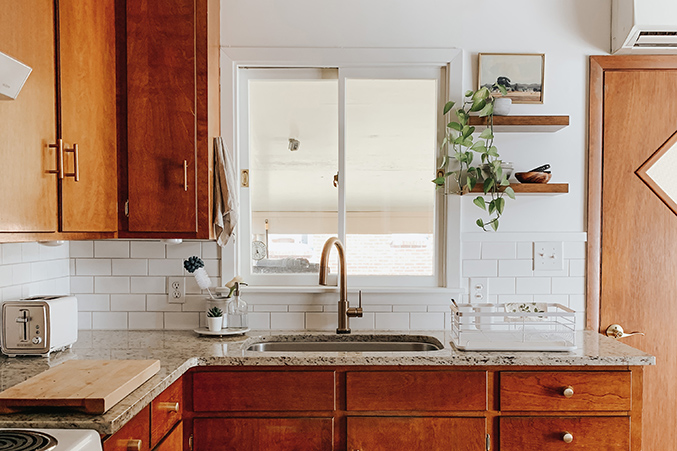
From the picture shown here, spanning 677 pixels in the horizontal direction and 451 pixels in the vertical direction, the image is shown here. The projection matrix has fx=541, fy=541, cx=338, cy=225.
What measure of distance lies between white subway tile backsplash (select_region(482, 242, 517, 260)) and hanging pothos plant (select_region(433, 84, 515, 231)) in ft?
0.28

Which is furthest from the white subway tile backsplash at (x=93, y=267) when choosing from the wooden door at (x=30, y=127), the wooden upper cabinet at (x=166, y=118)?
the wooden door at (x=30, y=127)

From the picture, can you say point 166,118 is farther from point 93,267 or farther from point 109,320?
point 109,320

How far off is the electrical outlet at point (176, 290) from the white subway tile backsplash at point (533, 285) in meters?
1.51

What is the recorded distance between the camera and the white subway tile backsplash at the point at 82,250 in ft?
8.07

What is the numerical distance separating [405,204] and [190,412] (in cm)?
129

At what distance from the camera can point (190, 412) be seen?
1.92 m

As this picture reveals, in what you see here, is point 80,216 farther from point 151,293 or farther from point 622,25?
point 622,25

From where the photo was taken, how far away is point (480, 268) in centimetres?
247

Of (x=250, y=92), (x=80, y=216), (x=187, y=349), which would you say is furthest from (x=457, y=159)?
(x=80, y=216)

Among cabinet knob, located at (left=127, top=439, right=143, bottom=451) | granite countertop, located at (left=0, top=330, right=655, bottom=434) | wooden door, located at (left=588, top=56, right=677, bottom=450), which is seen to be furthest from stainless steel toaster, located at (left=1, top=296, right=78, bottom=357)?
wooden door, located at (left=588, top=56, right=677, bottom=450)

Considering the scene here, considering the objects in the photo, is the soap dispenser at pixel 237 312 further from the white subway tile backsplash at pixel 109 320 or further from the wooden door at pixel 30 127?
the wooden door at pixel 30 127

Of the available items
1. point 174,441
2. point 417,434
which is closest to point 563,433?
point 417,434

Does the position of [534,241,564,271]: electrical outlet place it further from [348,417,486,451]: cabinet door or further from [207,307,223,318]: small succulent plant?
[207,307,223,318]: small succulent plant

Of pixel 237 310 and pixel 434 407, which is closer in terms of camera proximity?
pixel 434 407
